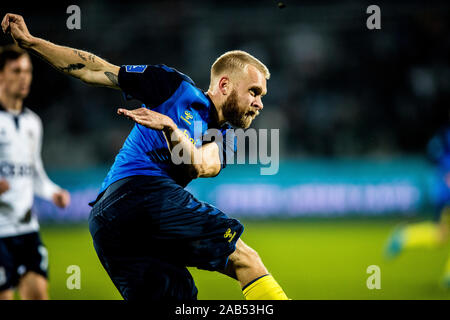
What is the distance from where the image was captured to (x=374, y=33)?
13.9 meters

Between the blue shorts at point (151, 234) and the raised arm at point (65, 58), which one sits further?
the raised arm at point (65, 58)

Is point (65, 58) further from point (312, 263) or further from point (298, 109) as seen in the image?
point (298, 109)

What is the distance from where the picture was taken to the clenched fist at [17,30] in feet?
10.4

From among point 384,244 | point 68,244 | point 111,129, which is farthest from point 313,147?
point 68,244

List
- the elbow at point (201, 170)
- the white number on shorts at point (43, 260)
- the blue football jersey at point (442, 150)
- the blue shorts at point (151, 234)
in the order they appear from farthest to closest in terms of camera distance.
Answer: the blue football jersey at point (442, 150) → the white number on shorts at point (43, 260) → the blue shorts at point (151, 234) → the elbow at point (201, 170)

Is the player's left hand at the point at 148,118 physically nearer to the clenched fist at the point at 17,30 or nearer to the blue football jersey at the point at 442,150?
the clenched fist at the point at 17,30

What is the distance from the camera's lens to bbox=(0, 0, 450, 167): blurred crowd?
40.6 feet

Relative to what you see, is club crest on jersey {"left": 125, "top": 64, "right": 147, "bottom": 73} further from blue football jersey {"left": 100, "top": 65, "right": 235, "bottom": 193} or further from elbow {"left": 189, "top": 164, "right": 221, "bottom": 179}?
elbow {"left": 189, "top": 164, "right": 221, "bottom": 179}

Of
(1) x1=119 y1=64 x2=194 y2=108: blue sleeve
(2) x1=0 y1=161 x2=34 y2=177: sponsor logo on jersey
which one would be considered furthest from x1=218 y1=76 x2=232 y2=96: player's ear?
(2) x1=0 y1=161 x2=34 y2=177: sponsor logo on jersey

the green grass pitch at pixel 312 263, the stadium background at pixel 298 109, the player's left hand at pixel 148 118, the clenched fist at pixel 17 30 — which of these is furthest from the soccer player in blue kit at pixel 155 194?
the stadium background at pixel 298 109

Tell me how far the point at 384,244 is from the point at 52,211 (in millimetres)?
6866

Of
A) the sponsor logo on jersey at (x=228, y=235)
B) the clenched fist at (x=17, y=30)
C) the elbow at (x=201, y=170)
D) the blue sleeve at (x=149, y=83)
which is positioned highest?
the clenched fist at (x=17, y=30)

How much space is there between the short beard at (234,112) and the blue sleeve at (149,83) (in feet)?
1.08

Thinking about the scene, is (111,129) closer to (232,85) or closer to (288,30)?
(288,30)
